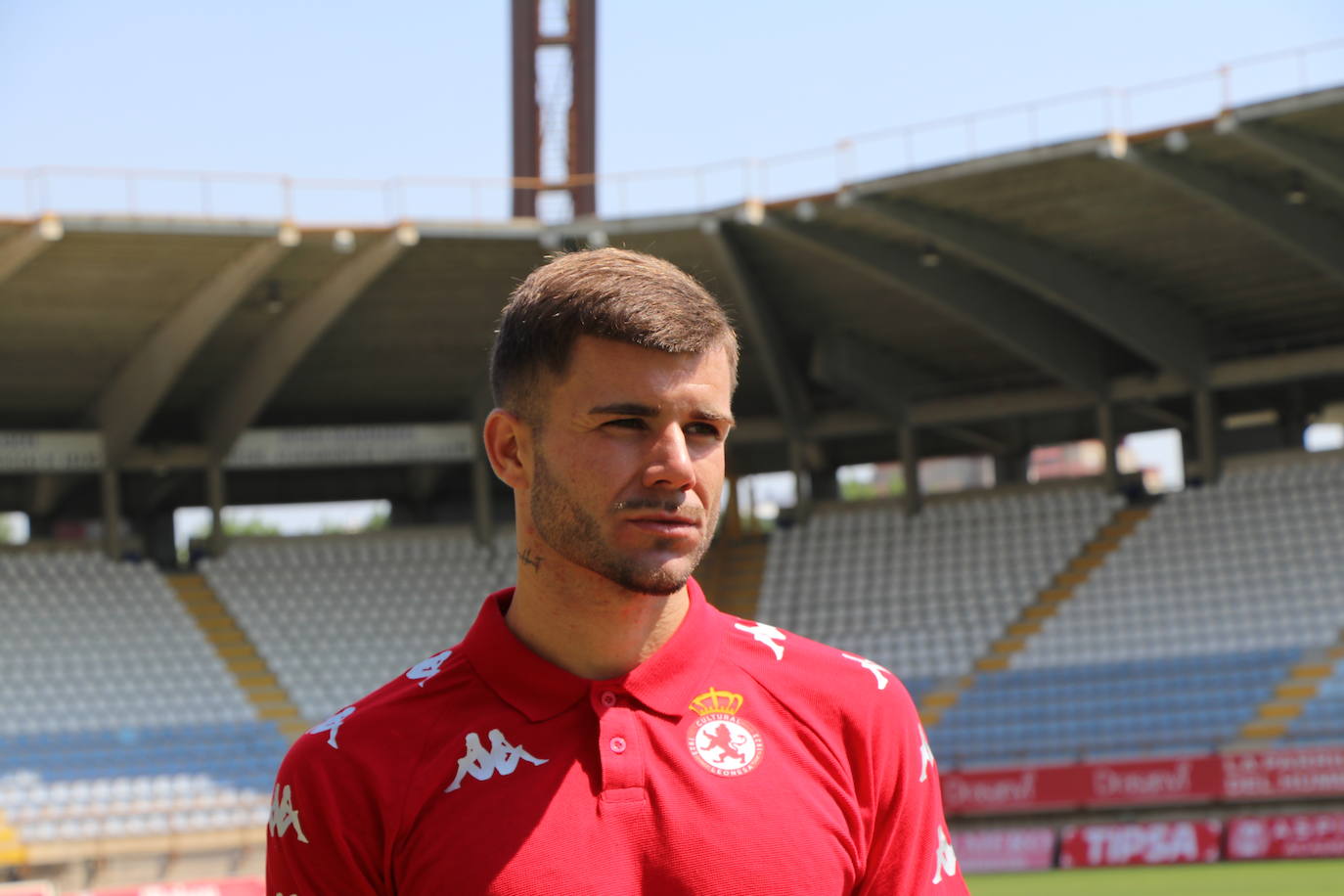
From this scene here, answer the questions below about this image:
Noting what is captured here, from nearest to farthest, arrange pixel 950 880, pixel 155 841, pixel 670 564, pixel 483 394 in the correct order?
pixel 670 564
pixel 950 880
pixel 155 841
pixel 483 394

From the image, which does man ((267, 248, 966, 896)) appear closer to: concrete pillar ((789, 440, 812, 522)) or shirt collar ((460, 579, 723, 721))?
shirt collar ((460, 579, 723, 721))

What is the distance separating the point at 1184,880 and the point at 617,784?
1942 centimetres

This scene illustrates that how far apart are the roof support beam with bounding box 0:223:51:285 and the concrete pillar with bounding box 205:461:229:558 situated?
8343 mm

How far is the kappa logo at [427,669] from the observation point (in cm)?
254

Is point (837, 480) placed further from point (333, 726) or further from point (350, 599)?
point (333, 726)

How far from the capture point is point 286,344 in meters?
27.7

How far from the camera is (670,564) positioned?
2.31m

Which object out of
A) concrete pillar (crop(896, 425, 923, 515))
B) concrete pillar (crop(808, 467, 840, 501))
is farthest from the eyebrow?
concrete pillar (crop(808, 467, 840, 501))

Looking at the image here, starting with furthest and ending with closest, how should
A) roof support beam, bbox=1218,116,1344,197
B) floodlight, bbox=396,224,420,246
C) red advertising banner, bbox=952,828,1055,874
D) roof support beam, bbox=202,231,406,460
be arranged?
roof support beam, bbox=202,231,406,460
floodlight, bbox=396,224,420,246
red advertising banner, bbox=952,828,1055,874
roof support beam, bbox=1218,116,1344,197

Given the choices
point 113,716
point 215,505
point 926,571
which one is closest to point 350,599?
point 215,505

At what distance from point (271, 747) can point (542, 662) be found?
25429 mm

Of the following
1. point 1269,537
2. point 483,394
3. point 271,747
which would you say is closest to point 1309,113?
point 1269,537

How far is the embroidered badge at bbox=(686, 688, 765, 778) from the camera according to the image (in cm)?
242

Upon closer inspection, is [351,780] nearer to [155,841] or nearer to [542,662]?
[542,662]
